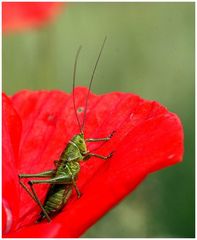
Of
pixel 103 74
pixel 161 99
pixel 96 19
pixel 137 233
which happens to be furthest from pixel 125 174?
pixel 96 19

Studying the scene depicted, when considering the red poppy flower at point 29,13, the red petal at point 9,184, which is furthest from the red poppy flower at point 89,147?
the red poppy flower at point 29,13

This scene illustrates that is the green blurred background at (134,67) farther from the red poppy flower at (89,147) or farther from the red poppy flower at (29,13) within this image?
the red poppy flower at (89,147)

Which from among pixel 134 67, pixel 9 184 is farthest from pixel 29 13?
pixel 9 184

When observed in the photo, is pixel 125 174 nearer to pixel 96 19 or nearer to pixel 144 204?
pixel 144 204

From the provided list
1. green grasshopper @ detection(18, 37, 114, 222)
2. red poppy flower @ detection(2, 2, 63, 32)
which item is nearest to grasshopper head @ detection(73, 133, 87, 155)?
green grasshopper @ detection(18, 37, 114, 222)

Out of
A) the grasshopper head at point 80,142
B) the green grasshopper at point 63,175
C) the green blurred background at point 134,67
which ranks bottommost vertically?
the green blurred background at point 134,67

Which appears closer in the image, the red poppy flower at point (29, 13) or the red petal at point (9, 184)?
the red petal at point (9, 184)

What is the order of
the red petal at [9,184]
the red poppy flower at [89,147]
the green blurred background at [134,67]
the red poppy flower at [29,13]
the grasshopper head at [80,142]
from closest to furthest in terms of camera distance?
1. the red poppy flower at [89,147]
2. the red petal at [9,184]
3. the grasshopper head at [80,142]
4. the green blurred background at [134,67]
5. the red poppy flower at [29,13]

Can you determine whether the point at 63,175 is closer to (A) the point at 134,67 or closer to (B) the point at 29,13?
(B) the point at 29,13

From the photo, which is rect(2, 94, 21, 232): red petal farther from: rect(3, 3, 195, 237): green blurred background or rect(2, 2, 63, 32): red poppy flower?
rect(2, 2, 63, 32): red poppy flower
